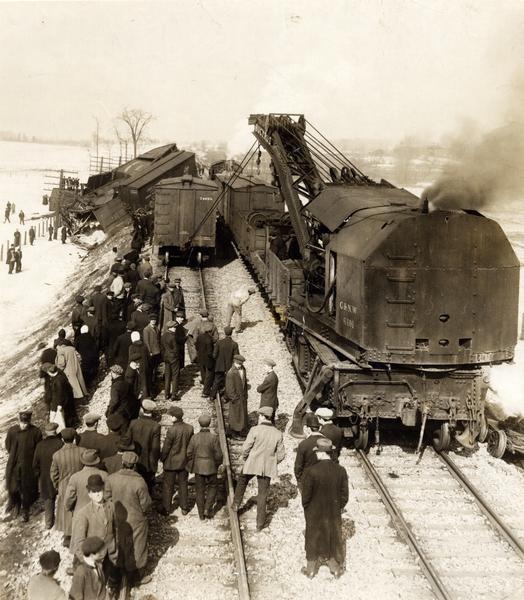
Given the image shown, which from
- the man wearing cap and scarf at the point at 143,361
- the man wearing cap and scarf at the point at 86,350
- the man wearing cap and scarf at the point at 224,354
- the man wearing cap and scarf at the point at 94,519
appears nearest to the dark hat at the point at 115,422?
the man wearing cap and scarf at the point at 143,361

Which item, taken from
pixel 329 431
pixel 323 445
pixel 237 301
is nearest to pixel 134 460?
pixel 323 445

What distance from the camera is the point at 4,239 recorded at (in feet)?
127

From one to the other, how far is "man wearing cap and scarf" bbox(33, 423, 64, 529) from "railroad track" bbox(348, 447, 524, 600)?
4.15 meters

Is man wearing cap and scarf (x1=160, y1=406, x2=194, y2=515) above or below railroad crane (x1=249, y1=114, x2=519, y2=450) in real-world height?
below

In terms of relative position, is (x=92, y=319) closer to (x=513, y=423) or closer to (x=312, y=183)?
(x=312, y=183)

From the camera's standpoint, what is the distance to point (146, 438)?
7684mm

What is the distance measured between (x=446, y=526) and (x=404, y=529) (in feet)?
2.24

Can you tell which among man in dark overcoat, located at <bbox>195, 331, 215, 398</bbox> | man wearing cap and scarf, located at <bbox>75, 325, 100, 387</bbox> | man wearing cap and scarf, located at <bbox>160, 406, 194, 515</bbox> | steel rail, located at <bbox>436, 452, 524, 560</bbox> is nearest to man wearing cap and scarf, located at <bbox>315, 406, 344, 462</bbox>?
man wearing cap and scarf, located at <bbox>160, 406, 194, 515</bbox>

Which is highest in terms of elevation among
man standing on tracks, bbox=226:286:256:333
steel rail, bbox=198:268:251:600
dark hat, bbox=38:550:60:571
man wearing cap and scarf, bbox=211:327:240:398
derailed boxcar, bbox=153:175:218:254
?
derailed boxcar, bbox=153:175:218:254

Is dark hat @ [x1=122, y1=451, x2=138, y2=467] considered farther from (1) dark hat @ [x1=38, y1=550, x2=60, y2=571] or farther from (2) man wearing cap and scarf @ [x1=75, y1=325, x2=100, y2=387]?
(2) man wearing cap and scarf @ [x1=75, y1=325, x2=100, y2=387]

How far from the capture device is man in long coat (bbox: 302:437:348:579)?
257 inches

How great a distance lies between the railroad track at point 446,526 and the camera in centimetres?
684

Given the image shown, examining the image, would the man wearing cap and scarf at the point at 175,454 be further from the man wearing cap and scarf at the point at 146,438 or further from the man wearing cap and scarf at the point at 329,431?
the man wearing cap and scarf at the point at 329,431

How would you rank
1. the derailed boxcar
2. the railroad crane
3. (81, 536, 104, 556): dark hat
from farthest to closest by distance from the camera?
the derailed boxcar
the railroad crane
(81, 536, 104, 556): dark hat
